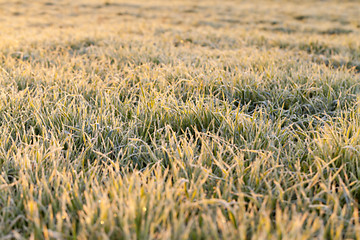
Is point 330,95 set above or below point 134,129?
above

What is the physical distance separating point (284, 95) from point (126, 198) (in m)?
→ 1.83

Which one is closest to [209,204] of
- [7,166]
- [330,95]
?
[7,166]

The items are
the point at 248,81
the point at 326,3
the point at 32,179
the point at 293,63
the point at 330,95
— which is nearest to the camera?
the point at 32,179

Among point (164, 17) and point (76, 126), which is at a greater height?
point (164, 17)

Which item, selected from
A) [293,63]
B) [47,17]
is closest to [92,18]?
[47,17]

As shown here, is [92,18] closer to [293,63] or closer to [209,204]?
[293,63]

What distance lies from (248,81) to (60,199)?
6.56 feet

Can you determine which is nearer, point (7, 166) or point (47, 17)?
point (7, 166)

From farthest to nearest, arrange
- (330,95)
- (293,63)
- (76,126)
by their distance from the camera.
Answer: (293,63), (330,95), (76,126)

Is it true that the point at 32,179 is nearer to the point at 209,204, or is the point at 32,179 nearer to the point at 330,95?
the point at 209,204

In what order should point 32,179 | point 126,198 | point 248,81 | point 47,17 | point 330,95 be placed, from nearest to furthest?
point 126,198 → point 32,179 → point 330,95 → point 248,81 → point 47,17

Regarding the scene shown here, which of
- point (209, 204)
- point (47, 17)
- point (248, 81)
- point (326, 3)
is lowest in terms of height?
point (209, 204)

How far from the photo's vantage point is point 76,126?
6.17ft

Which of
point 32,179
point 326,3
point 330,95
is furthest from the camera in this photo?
point 326,3
